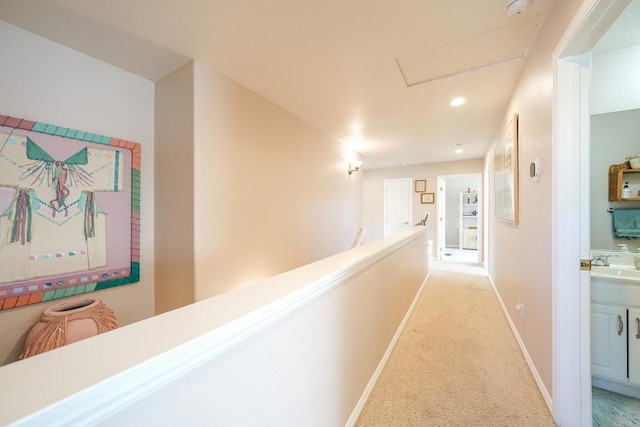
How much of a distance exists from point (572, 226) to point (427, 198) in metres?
4.80

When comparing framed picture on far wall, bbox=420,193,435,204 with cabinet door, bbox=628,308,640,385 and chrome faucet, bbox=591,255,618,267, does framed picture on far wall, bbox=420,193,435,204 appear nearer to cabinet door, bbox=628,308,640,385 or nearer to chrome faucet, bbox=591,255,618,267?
chrome faucet, bbox=591,255,618,267

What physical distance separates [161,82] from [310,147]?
5.70 feet

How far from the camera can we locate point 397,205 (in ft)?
20.6

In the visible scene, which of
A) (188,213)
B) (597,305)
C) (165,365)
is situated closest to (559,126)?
(597,305)

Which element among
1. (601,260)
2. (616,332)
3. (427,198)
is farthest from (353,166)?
(616,332)

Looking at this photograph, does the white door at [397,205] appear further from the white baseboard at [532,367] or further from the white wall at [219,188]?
the white wall at [219,188]

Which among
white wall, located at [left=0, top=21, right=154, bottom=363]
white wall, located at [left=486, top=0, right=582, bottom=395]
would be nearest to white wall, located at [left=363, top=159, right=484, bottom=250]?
white wall, located at [left=486, top=0, right=582, bottom=395]

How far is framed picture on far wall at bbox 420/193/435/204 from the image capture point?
5.77 meters

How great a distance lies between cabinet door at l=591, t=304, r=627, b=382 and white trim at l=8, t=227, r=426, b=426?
182 cm

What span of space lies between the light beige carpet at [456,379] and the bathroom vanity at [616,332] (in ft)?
1.35

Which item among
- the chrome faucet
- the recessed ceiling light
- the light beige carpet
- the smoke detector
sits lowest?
the light beige carpet

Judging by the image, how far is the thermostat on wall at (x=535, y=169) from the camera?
1.54 metres

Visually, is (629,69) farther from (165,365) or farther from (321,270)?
(165,365)

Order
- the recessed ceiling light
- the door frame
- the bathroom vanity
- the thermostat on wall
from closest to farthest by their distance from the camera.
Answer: the door frame
the bathroom vanity
the thermostat on wall
the recessed ceiling light
